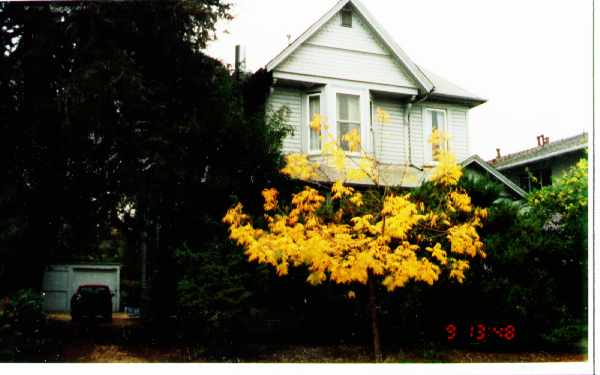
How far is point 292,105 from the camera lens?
1428 cm

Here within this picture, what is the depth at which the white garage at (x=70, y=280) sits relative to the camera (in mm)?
10383

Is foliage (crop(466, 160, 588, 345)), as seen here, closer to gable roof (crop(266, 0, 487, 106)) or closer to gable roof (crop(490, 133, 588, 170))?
gable roof (crop(490, 133, 588, 170))

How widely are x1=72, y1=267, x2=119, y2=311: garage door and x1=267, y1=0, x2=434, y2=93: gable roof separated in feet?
22.1

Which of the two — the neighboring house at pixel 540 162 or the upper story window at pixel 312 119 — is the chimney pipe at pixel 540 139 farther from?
the upper story window at pixel 312 119

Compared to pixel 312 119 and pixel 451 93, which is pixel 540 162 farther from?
pixel 312 119

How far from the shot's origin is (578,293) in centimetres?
962

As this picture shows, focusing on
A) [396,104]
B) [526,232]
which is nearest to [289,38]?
[396,104]

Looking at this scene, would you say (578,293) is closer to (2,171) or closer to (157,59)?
(157,59)

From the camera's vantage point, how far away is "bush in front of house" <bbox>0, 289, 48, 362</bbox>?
26.2ft

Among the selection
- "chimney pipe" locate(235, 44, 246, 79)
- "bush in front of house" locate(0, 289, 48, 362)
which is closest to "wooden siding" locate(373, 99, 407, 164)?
"chimney pipe" locate(235, 44, 246, 79)

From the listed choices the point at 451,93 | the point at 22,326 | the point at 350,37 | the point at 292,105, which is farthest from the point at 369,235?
the point at 451,93
